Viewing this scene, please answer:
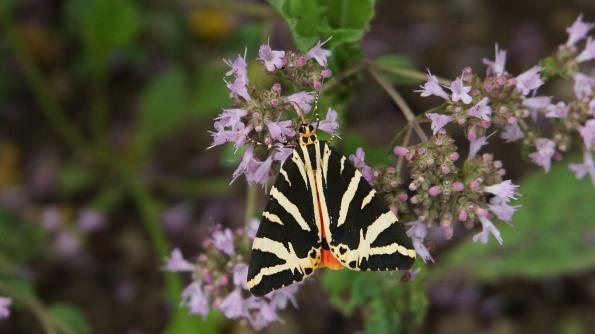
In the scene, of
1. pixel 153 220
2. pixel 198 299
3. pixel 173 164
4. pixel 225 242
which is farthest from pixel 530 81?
pixel 173 164

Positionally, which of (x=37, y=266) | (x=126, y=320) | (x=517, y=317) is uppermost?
(x=37, y=266)

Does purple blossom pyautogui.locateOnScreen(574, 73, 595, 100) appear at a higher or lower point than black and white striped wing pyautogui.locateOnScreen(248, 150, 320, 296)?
higher

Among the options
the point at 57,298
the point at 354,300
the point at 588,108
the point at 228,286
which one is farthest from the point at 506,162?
the point at 57,298

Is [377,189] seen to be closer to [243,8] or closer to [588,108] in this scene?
[588,108]

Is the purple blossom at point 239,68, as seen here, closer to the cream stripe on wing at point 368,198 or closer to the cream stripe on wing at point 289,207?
the cream stripe on wing at point 289,207

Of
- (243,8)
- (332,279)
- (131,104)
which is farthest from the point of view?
(131,104)

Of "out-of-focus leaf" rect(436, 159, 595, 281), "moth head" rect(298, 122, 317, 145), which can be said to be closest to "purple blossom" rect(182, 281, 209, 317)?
"moth head" rect(298, 122, 317, 145)

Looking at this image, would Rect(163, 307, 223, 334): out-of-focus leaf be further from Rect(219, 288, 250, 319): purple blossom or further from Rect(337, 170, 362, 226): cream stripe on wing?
Rect(337, 170, 362, 226): cream stripe on wing
